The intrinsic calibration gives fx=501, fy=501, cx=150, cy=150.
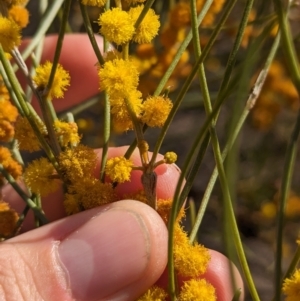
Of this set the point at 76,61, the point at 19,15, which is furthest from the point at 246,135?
the point at 19,15

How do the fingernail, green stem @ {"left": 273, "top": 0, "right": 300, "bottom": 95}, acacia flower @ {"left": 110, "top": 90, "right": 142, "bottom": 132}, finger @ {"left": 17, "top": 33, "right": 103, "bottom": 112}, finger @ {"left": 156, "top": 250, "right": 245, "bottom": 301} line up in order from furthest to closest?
finger @ {"left": 17, "top": 33, "right": 103, "bottom": 112} < finger @ {"left": 156, "top": 250, "right": 245, "bottom": 301} < the fingernail < acacia flower @ {"left": 110, "top": 90, "right": 142, "bottom": 132} < green stem @ {"left": 273, "top": 0, "right": 300, "bottom": 95}

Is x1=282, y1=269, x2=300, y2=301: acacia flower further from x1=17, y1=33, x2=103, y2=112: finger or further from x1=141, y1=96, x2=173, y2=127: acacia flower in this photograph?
x1=17, y1=33, x2=103, y2=112: finger

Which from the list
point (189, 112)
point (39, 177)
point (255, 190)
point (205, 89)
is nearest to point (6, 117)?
point (39, 177)

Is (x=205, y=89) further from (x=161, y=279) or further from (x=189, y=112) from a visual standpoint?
(x=189, y=112)

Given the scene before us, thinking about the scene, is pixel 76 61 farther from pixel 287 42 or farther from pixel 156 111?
pixel 287 42

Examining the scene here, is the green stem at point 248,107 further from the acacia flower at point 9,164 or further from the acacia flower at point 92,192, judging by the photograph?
the acacia flower at point 9,164

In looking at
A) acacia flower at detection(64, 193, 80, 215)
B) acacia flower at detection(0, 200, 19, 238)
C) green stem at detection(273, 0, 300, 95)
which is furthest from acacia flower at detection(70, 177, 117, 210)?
green stem at detection(273, 0, 300, 95)
